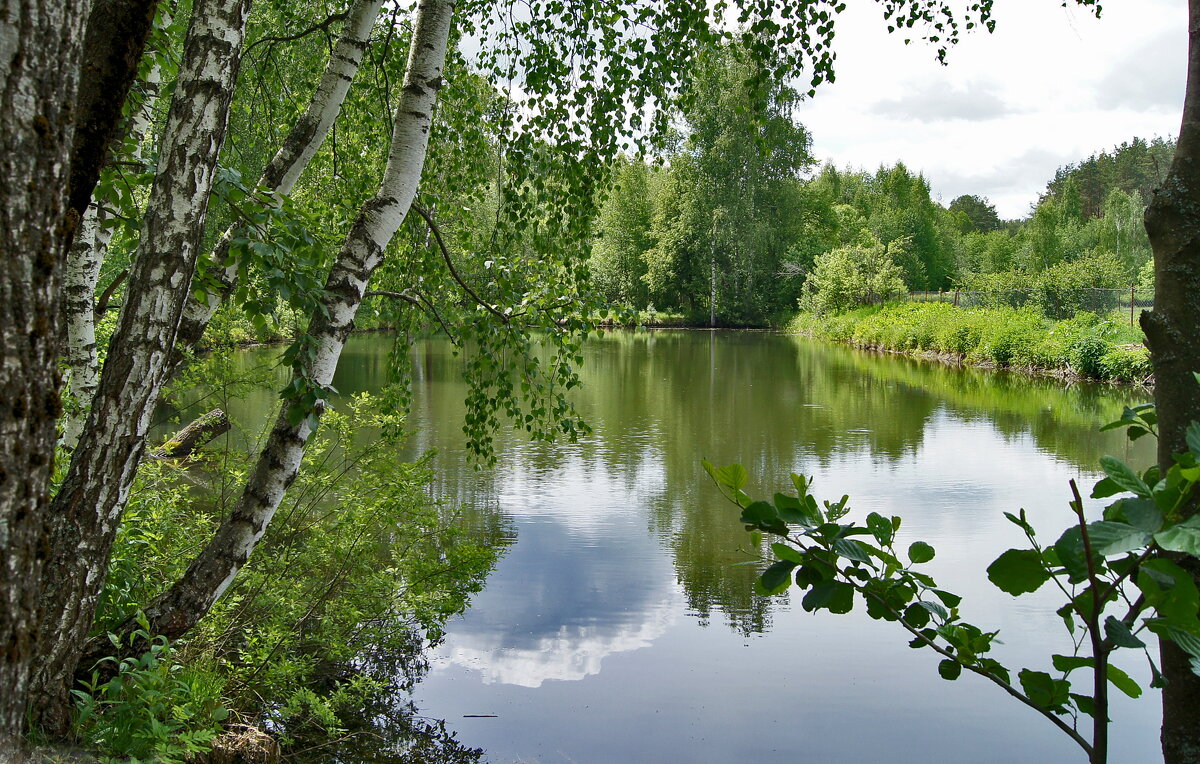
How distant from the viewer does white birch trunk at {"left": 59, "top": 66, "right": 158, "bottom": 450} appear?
118 inches

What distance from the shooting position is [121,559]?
3193mm

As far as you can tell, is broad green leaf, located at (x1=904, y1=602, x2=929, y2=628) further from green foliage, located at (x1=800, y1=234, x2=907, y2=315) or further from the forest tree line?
green foliage, located at (x1=800, y1=234, x2=907, y2=315)

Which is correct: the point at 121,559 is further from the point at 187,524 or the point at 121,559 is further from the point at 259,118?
the point at 259,118

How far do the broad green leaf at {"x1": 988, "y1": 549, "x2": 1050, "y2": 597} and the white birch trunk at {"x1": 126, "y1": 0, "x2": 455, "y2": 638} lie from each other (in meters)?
1.92

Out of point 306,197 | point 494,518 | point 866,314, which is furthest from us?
point 866,314

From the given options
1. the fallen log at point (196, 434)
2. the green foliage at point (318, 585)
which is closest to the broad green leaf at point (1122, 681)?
the green foliage at point (318, 585)

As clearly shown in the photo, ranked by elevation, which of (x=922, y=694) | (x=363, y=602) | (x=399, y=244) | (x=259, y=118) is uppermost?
(x=259, y=118)

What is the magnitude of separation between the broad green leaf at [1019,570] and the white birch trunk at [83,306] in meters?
2.88

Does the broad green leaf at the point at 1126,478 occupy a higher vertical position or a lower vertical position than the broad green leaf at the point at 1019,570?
higher

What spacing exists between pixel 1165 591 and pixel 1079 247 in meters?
61.2

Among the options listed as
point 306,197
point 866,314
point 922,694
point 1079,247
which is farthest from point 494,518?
point 1079,247

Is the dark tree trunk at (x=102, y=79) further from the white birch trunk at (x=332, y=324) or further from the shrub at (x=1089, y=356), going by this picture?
the shrub at (x=1089, y=356)

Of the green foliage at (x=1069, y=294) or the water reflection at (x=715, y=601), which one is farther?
the green foliage at (x=1069, y=294)

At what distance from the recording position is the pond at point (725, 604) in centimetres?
455
